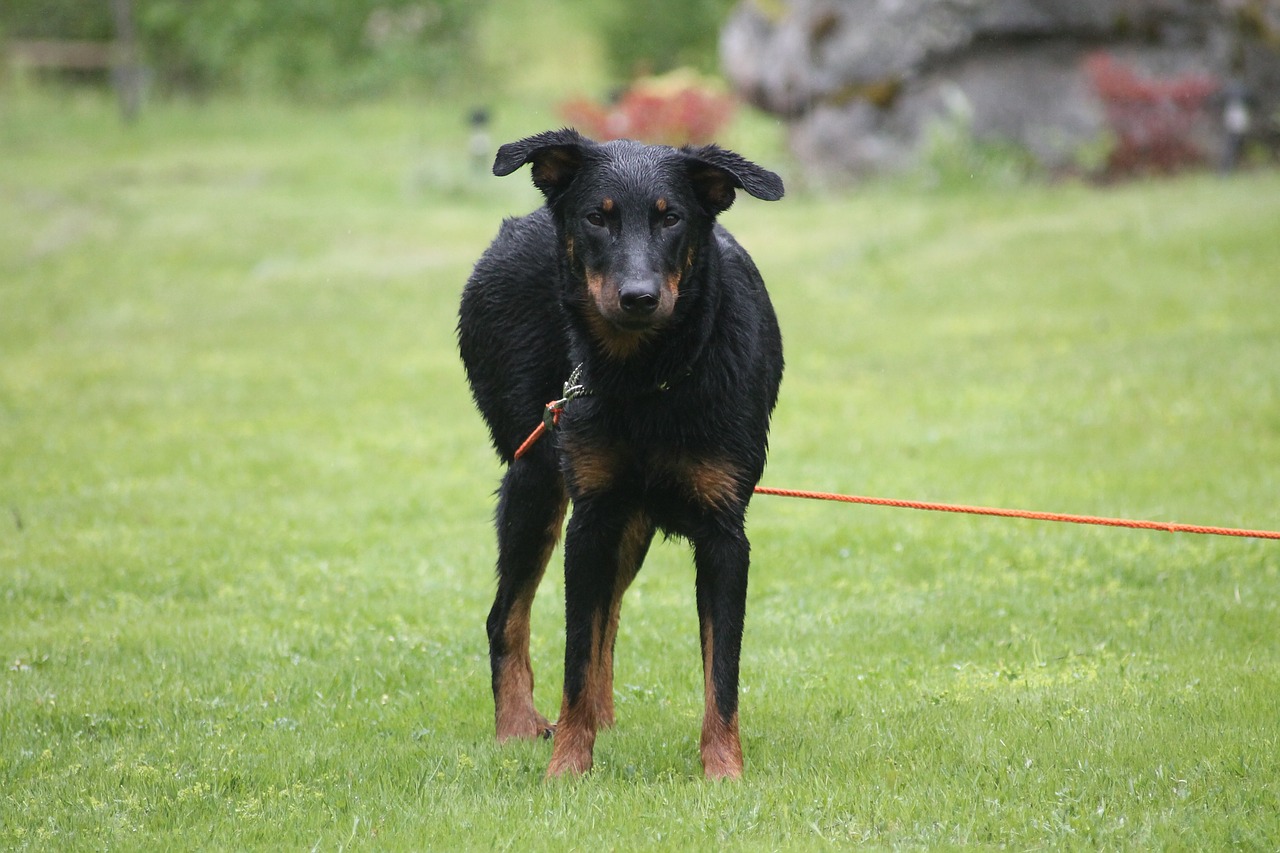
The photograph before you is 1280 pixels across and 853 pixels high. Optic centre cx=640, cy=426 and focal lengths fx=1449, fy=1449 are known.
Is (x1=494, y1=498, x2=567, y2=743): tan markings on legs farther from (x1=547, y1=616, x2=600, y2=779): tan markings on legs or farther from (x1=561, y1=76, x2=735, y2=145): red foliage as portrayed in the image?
(x1=561, y1=76, x2=735, y2=145): red foliage

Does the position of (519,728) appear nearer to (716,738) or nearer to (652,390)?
(716,738)

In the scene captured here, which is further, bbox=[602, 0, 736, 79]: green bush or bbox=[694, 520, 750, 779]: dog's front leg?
bbox=[602, 0, 736, 79]: green bush

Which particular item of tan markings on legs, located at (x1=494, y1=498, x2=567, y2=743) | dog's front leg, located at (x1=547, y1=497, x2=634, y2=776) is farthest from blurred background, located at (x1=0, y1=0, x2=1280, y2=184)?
dog's front leg, located at (x1=547, y1=497, x2=634, y2=776)

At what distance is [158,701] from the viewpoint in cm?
586

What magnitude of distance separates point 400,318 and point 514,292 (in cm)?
1093

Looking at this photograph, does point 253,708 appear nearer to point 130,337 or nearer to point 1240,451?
point 1240,451

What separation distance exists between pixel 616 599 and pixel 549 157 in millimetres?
1612

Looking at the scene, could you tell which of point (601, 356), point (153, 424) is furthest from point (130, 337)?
point (601, 356)

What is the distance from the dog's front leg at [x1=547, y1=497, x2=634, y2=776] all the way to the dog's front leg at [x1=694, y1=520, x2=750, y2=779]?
31cm

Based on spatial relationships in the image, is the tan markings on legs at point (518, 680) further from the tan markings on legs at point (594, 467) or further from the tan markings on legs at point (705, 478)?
the tan markings on legs at point (705, 478)

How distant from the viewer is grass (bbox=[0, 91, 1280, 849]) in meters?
4.72

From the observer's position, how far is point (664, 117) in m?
23.2

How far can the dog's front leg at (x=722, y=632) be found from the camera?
15.6 ft

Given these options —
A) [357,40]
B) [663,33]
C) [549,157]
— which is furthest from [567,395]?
[357,40]
